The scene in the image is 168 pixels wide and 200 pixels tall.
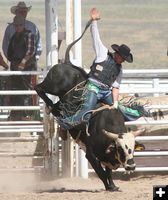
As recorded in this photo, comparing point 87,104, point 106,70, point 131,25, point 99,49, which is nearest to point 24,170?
point 87,104

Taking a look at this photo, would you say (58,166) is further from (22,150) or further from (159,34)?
(159,34)

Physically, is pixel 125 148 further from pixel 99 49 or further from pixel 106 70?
pixel 99 49

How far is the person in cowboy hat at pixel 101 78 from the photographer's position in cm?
1008

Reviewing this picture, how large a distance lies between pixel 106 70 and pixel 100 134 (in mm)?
770

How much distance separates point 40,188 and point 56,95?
3.80 feet

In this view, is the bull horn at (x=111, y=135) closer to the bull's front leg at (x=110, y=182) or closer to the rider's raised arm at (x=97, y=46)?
the bull's front leg at (x=110, y=182)

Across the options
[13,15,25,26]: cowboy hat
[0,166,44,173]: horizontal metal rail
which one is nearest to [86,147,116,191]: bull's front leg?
[0,166,44,173]: horizontal metal rail

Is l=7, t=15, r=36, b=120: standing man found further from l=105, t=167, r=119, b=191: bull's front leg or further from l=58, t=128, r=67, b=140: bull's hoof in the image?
l=105, t=167, r=119, b=191: bull's front leg

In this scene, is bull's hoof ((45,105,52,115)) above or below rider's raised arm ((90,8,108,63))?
below

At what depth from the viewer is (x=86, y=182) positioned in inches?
436

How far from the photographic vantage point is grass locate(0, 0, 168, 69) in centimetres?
4725

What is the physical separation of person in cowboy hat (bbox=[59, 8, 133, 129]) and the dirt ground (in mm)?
839

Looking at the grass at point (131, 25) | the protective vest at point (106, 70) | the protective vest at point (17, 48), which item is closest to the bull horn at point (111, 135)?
the protective vest at point (106, 70)

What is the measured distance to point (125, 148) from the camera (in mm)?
9508
